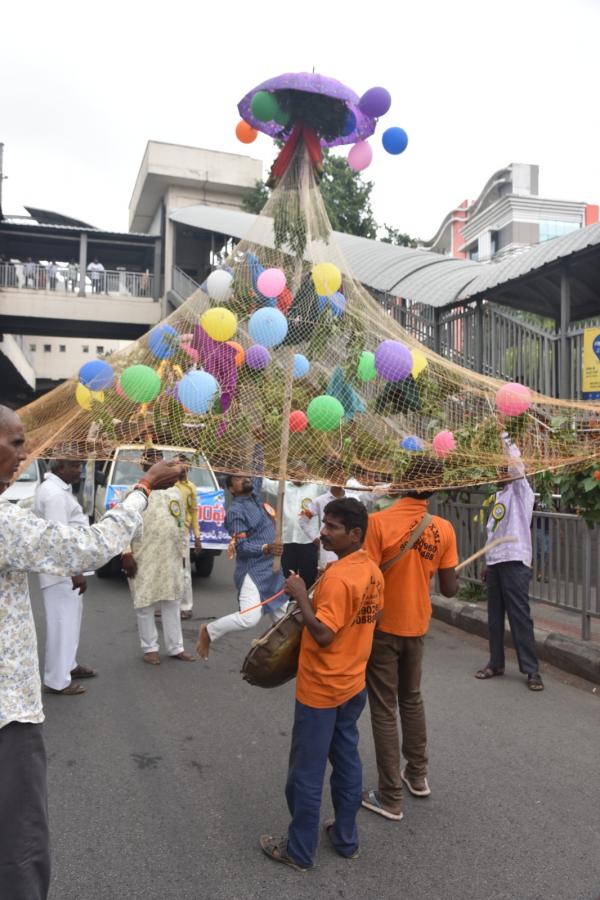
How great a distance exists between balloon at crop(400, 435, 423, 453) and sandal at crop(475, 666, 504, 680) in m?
2.62

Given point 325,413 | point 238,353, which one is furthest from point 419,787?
point 238,353

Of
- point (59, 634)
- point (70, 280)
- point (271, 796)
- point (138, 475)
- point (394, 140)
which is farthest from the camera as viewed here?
point (70, 280)

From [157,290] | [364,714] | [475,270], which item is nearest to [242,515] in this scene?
[364,714]

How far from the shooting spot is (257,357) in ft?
13.1

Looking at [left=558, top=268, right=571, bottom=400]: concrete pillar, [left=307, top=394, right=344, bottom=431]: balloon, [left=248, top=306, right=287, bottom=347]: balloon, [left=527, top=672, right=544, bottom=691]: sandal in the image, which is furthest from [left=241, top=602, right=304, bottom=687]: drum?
[left=558, top=268, right=571, bottom=400]: concrete pillar

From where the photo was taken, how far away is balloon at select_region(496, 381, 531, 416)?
386 centimetres

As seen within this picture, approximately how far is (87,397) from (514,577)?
3.44 meters

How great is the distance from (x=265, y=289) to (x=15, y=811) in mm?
2804

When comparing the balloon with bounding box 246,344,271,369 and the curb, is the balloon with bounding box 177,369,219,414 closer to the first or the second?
the balloon with bounding box 246,344,271,369

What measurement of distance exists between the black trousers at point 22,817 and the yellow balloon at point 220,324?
2.28m

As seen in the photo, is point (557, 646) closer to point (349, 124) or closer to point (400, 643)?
point (400, 643)

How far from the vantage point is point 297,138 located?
4250 millimetres

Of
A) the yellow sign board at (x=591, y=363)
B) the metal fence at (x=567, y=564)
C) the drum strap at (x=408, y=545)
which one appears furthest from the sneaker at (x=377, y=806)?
the yellow sign board at (x=591, y=363)

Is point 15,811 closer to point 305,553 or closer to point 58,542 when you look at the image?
point 58,542
